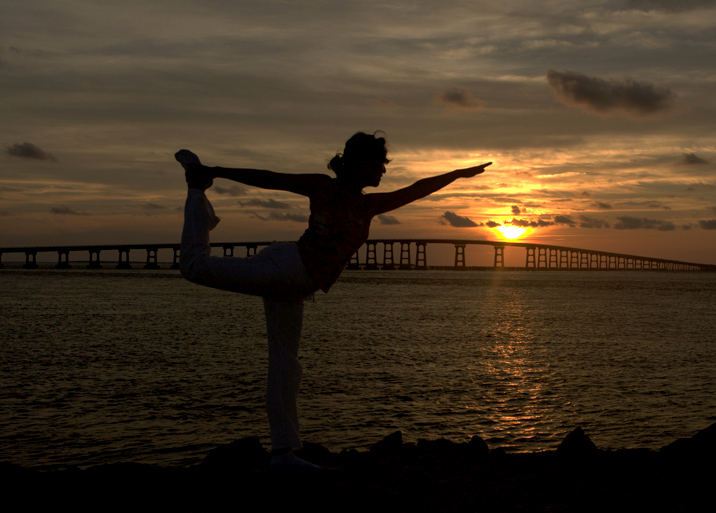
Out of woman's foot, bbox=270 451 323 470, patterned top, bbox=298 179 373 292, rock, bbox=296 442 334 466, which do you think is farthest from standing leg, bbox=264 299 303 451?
rock, bbox=296 442 334 466

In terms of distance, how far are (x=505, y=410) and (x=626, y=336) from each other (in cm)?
1727

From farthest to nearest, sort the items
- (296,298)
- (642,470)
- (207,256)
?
(642,470), (296,298), (207,256)

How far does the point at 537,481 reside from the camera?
4.86 metres

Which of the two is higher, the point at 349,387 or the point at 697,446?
the point at 697,446

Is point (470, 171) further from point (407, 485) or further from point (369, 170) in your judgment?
point (407, 485)

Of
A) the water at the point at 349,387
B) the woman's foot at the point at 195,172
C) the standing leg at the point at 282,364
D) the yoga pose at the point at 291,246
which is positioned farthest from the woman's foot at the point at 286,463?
the water at the point at 349,387

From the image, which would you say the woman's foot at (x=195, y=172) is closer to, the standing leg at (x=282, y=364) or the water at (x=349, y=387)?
the standing leg at (x=282, y=364)

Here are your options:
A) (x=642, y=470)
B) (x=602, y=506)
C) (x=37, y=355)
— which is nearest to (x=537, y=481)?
(x=602, y=506)

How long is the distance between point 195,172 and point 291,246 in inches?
30.2

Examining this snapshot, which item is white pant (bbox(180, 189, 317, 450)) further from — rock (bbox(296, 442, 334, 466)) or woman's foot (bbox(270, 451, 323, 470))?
rock (bbox(296, 442, 334, 466))

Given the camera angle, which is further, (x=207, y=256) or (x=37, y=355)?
(x=37, y=355)

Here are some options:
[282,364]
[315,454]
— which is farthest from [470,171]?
[315,454]

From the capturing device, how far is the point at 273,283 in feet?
13.7

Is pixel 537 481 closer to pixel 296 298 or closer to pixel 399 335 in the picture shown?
pixel 296 298
